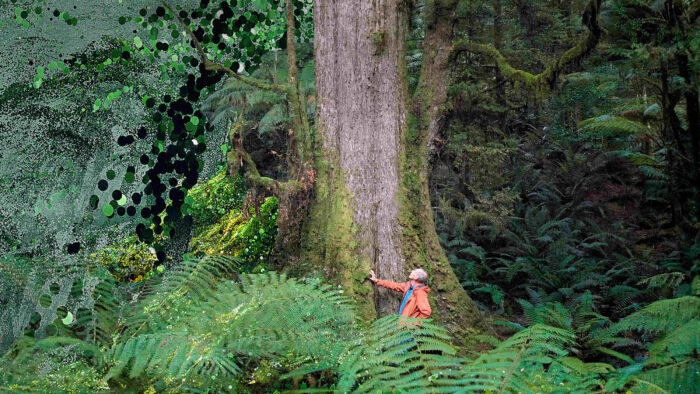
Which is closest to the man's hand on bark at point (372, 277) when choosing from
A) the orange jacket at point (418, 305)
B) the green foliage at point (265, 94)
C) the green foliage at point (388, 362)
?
the orange jacket at point (418, 305)

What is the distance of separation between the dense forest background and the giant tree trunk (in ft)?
0.10

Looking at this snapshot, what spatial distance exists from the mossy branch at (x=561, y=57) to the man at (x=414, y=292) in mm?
2110

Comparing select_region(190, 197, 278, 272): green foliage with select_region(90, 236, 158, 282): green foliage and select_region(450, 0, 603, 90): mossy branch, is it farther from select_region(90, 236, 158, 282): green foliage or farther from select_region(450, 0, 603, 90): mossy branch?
select_region(450, 0, 603, 90): mossy branch

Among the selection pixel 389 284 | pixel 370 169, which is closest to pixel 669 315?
pixel 389 284

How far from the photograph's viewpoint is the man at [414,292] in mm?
3617

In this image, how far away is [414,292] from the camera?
3.69 metres

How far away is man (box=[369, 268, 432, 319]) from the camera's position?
362 cm

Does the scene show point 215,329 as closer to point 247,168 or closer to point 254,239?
point 247,168

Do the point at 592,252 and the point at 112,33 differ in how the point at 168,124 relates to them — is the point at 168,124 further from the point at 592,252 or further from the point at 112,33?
the point at 592,252

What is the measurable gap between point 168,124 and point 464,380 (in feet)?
11.4

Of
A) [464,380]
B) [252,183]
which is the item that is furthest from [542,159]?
[464,380]

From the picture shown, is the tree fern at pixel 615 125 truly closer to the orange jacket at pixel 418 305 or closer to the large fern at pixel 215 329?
the orange jacket at pixel 418 305

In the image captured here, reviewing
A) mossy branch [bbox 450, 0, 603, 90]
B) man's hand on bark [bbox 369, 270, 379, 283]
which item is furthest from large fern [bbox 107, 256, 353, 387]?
mossy branch [bbox 450, 0, 603, 90]

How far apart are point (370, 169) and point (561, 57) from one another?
2.08m
